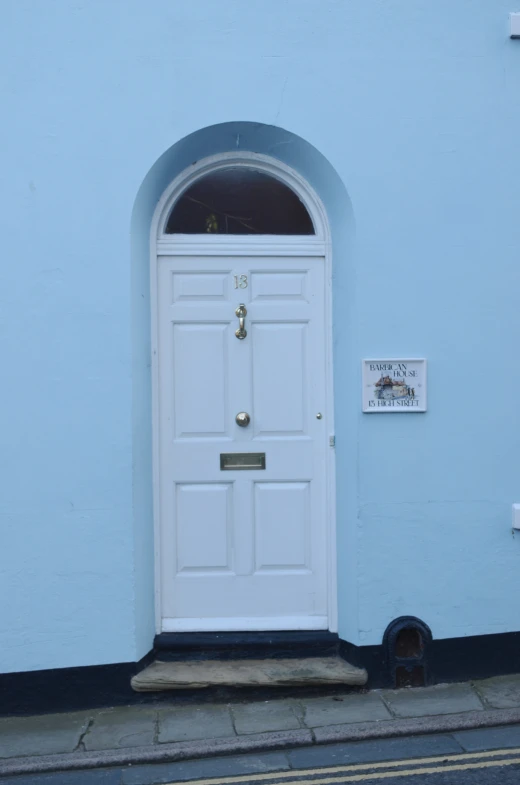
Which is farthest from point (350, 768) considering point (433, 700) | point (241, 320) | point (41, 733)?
point (241, 320)

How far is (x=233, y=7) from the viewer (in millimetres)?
4488

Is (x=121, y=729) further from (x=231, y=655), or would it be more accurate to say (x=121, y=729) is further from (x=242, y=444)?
(x=242, y=444)

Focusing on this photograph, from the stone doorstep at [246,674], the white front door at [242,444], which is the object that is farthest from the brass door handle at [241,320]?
the stone doorstep at [246,674]

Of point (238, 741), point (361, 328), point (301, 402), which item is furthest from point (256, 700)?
point (361, 328)

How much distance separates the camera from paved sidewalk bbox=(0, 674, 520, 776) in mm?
4020

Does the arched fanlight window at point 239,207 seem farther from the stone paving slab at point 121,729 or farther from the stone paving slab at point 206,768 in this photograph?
the stone paving slab at point 206,768

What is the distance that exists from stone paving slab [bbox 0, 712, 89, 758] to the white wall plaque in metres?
2.45

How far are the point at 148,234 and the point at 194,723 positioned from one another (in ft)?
9.31

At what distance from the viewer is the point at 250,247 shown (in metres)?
4.84

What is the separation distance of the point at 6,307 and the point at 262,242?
158cm

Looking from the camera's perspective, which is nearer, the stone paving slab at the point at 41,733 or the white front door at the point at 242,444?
the stone paving slab at the point at 41,733

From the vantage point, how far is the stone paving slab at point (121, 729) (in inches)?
162

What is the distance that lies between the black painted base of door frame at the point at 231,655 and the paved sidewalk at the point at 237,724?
58 millimetres

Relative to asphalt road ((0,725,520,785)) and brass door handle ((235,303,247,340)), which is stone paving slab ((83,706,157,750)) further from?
brass door handle ((235,303,247,340))
